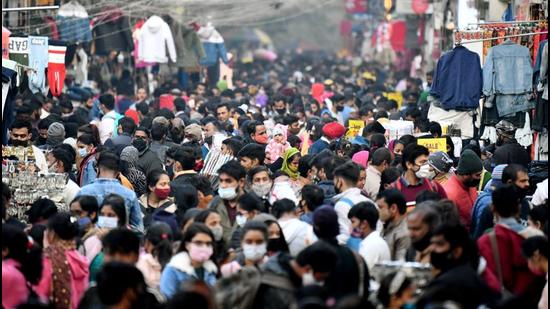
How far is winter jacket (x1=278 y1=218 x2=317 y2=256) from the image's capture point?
38.6 ft

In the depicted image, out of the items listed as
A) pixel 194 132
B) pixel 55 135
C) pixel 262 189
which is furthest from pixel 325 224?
A: pixel 55 135

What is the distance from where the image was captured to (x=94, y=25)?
30891mm

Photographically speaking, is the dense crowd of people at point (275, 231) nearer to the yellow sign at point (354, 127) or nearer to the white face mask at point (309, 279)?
the white face mask at point (309, 279)

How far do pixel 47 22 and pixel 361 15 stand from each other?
3382 cm

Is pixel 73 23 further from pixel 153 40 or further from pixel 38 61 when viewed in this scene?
pixel 38 61

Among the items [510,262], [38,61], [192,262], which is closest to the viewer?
[192,262]

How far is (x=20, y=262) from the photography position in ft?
34.6

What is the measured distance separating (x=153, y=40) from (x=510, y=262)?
21729mm

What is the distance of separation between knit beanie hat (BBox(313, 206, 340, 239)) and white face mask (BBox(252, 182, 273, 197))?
105 inches

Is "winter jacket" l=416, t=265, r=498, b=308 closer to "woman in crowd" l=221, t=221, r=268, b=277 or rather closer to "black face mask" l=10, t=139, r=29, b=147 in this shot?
"woman in crowd" l=221, t=221, r=268, b=277

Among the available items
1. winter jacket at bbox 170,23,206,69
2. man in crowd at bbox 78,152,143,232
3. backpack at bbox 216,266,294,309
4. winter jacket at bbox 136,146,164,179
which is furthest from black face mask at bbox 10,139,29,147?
winter jacket at bbox 170,23,206,69

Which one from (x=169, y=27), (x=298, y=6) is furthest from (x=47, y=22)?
(x=298, y=6)

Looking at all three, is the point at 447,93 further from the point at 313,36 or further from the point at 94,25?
the point at 313,36

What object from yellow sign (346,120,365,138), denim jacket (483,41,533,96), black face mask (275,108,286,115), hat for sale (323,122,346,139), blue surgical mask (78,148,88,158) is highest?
denim jacket (483,41,533,96)
